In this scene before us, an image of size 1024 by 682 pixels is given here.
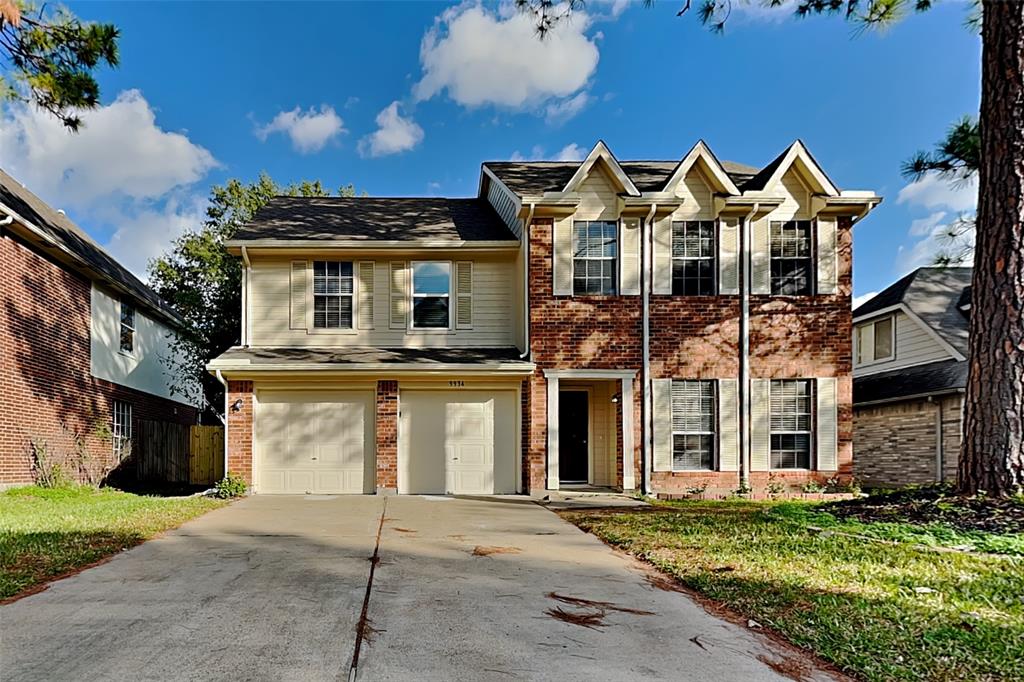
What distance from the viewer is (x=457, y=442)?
13938 millimetres

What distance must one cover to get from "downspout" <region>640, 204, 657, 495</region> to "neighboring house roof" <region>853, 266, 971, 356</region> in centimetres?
842

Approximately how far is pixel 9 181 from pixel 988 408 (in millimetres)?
19736

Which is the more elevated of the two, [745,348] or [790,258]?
[790,258]

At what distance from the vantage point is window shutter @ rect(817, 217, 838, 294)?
14.1m

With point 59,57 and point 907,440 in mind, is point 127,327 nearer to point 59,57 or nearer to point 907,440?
point 59,57

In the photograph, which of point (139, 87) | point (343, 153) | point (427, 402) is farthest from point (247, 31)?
point (343, 153)

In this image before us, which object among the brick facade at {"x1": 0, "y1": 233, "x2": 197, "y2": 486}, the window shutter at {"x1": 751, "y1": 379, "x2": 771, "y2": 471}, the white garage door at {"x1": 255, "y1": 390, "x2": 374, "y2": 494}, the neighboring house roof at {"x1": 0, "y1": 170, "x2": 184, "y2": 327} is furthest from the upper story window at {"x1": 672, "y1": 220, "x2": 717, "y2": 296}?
the brick facade at {"x1": 0, "y1": 233, "x2": 197, "y2": 486}

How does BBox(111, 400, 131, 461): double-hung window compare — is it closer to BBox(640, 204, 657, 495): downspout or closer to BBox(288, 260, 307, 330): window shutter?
BBox(288, 260, 307, 330): window shutter

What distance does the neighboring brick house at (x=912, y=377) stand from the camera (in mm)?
15914

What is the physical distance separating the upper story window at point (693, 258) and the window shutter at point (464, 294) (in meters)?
4.31

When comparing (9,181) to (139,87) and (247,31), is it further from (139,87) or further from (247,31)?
(247,31)

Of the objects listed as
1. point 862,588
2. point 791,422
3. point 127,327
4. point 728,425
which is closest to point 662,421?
point 728,425

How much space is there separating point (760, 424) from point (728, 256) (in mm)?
3489

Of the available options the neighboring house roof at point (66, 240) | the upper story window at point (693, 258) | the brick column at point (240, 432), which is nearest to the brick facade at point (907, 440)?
the upper story window at point (693, 258)
